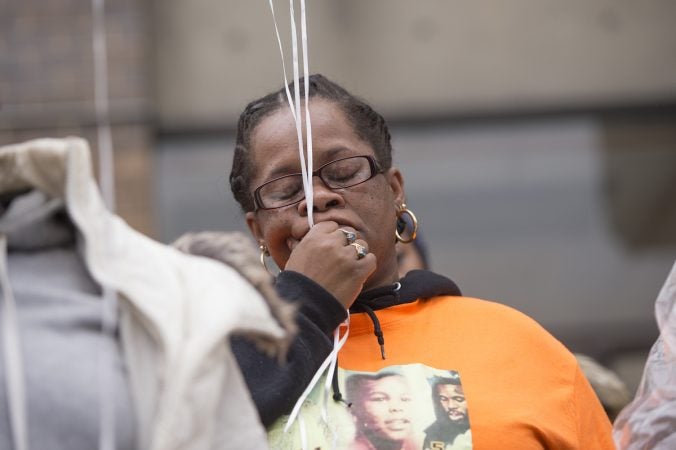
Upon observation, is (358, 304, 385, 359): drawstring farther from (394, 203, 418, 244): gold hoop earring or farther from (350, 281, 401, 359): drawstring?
(394, 203, 418, 244): gold hoop earring

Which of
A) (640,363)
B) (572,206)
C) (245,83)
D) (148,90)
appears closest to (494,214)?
(572,206)

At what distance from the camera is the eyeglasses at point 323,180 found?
87.4 inches

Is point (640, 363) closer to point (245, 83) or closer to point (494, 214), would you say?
point (494, 214)

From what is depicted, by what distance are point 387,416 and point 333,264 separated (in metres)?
→ 0.26

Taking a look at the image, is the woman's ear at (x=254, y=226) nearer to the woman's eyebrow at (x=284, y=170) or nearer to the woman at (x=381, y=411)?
the woman's eyebrow at (x=284, y=170)

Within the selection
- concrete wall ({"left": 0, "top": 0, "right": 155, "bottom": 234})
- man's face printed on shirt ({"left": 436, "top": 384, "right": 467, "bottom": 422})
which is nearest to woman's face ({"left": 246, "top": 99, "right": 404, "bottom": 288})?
man's face printed on shirt ({"left": 436, "top": 384, "right": 467, "bottom": 422})

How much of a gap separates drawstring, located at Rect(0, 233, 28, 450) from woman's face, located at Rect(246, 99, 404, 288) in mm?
778

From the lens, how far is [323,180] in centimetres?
221

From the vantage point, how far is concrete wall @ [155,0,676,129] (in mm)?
5645

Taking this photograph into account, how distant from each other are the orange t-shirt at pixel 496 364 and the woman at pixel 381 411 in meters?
0.05

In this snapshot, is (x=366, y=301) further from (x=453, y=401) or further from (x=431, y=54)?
(x=431, y=54)

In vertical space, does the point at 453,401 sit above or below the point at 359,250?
below

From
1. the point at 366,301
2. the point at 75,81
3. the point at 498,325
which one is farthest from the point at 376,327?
the point at 75,81

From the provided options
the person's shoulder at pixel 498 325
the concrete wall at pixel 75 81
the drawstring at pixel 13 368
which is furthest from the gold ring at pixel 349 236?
the concrete wall at pixel 75 81
